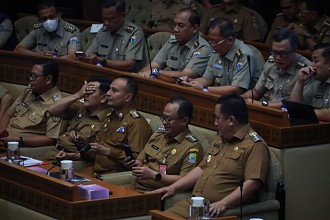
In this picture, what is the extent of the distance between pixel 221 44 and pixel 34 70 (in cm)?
146

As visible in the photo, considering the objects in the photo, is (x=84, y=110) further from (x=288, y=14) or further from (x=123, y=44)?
(x=288, y=14)

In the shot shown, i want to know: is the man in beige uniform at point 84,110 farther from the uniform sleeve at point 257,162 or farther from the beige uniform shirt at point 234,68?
the uniform sleeve at point 257,162

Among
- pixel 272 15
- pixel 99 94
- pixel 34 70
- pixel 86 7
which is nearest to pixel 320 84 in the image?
pixel 99 94

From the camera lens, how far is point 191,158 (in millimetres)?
7594

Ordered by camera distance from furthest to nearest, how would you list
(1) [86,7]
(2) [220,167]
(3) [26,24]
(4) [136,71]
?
(1) [86,7], (3) [26,24], (4) [136,71], (2) [220,167]

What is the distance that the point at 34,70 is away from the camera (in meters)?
8.92

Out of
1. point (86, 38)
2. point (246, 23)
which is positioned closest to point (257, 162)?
point (246, 23)

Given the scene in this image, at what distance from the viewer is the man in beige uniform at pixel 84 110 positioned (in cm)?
839

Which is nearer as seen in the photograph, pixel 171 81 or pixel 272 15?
pixel 171 81

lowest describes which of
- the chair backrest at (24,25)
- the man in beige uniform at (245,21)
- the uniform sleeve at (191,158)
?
the uniform sleeve at (191,158)

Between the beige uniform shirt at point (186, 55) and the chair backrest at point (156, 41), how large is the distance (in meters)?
0.33

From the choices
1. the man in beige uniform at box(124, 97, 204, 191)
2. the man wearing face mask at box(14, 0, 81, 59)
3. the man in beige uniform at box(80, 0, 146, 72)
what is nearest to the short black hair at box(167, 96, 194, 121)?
the man in beige uniform at box(124, 97, 204, 191)

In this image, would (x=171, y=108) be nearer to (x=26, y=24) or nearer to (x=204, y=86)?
(x=204, y=86)

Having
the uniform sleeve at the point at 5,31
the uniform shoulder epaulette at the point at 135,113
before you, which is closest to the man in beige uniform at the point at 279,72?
the uniform shoulder epaulette at the point at 135,113
